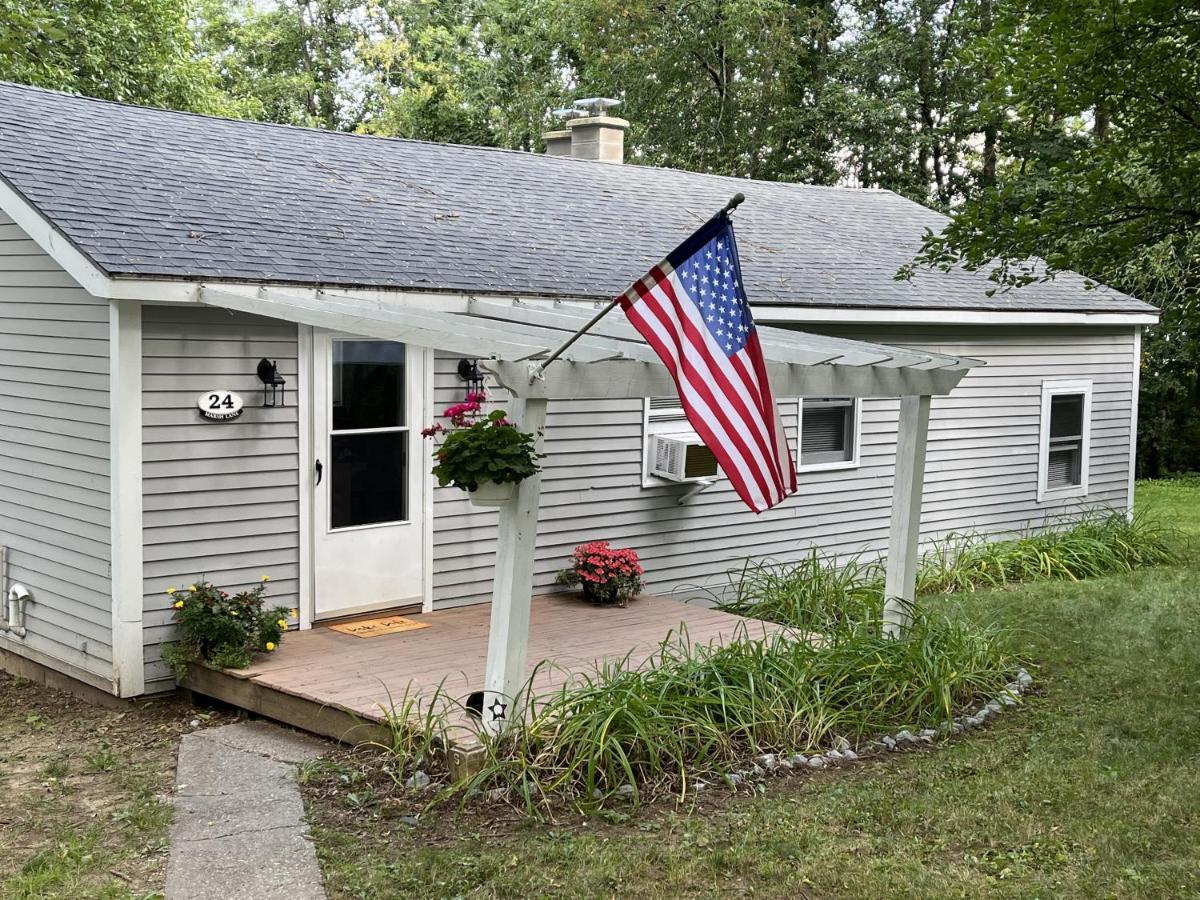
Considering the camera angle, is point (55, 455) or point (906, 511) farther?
point (55, 455)

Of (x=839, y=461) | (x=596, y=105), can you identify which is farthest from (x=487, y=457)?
(x=596, y=105)

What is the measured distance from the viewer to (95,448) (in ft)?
23.5

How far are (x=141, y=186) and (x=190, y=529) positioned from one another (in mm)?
2323

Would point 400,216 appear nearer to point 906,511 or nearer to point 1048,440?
point 906,511

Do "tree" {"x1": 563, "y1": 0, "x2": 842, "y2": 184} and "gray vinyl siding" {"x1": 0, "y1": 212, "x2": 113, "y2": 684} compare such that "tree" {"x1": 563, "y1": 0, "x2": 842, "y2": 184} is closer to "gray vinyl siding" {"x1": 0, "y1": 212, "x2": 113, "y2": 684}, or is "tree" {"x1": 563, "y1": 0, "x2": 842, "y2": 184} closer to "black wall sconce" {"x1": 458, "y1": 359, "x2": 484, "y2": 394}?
"black wall sconce" {"x1": 458, "y1": 359, "x2": 484, "y2": 394}

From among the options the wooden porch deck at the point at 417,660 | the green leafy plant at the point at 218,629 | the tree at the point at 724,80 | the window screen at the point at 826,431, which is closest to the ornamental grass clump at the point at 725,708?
the wooden porch deck at the point at 417,660

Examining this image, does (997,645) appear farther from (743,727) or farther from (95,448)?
(95,448)

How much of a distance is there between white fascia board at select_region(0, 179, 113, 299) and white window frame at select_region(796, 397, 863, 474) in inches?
235

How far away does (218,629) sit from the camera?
6.98m

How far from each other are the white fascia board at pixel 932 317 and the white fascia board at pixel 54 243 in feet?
16.4

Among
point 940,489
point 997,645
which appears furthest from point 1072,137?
point 997,645

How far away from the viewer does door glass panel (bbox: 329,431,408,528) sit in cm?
795

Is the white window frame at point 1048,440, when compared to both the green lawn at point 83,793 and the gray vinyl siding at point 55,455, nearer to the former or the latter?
the green lawn at point 83,793

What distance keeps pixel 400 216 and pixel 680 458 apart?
2.79 metres
